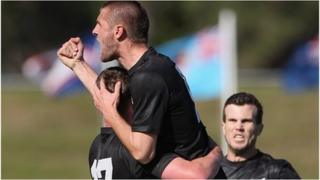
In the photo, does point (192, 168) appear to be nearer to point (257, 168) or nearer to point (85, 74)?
point (85, 74)

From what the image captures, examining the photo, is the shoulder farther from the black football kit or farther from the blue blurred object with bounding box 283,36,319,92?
the blue blurred object with bounding box 283,36,319,92

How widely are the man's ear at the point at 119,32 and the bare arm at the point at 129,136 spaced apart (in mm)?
414

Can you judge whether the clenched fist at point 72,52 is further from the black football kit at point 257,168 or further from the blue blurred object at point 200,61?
the blue blurred object at point 200,61

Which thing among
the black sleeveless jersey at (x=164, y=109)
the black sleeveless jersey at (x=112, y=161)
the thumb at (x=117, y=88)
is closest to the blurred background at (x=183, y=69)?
the black sleeveless jersey at (x=112, y=161)

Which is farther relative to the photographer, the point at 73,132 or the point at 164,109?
the point at 73,132

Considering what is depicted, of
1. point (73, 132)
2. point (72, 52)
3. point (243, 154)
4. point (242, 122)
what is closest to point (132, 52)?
point (72, 52)

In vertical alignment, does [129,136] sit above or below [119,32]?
below

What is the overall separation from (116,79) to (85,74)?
41 cm

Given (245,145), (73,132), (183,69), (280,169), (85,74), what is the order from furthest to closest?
(73,132) < (183,69) < (245,145) < (280,169) < (85,74)

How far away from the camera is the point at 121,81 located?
7.46 m

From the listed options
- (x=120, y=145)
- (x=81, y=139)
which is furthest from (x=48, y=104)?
(x=120, y=145)

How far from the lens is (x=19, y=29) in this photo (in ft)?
241

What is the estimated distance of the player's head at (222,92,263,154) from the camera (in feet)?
29.6

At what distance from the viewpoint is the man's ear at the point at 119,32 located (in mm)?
7508
